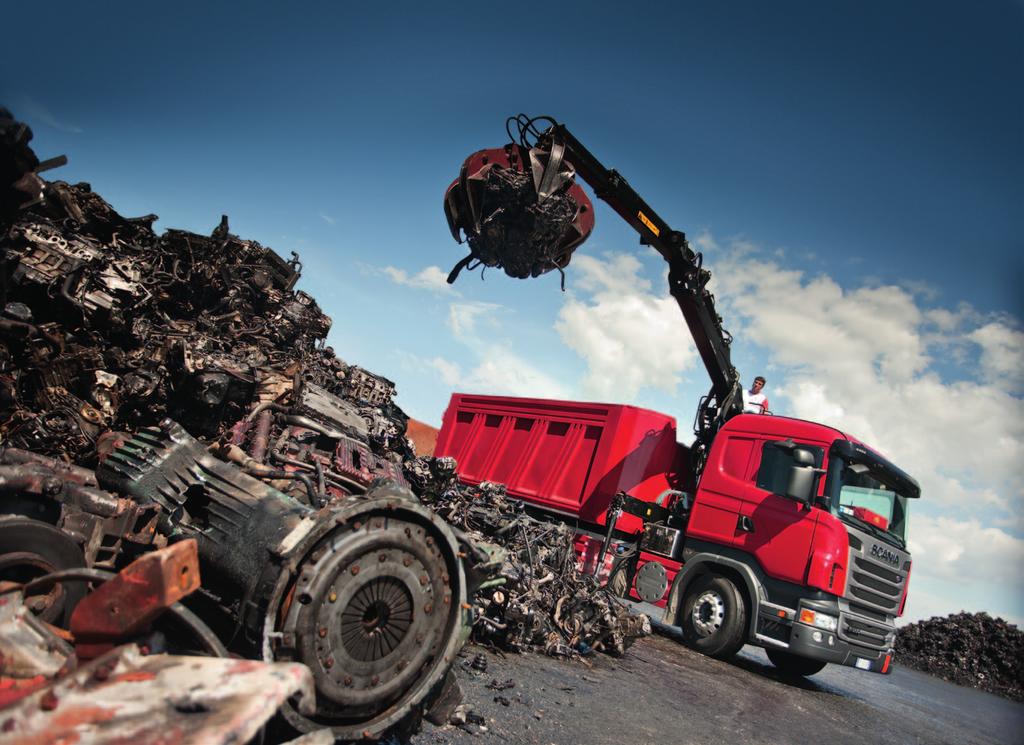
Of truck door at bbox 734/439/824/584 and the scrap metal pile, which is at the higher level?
truck door at bbox 734/439/824/584

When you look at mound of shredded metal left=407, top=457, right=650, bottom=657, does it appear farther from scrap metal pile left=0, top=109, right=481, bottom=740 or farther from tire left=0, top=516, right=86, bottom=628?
tire left=0, top=516, right=86, bottom=628

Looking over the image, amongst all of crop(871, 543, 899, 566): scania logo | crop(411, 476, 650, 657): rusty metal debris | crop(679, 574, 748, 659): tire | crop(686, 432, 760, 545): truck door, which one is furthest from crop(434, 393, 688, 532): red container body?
crop(871, 543, 899, 566): scania logo

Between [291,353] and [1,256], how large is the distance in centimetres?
512

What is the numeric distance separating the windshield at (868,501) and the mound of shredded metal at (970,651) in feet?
22.1

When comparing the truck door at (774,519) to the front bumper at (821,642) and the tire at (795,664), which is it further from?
the tire at (795,664)

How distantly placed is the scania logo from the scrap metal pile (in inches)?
190

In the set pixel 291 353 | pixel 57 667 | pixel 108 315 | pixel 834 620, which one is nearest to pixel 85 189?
pixel 108 315

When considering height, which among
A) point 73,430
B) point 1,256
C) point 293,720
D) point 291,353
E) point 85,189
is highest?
point 85,189

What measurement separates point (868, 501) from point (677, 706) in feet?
11.6

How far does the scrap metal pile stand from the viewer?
1855 millimetres

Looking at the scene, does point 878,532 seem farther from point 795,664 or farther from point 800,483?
point 795,664

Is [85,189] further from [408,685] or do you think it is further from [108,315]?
[408,685]

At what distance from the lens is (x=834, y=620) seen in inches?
216

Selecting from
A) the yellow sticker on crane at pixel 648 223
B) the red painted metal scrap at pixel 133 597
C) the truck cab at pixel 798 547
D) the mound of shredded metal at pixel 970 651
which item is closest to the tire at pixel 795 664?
the truck cab at pixel 798 547
